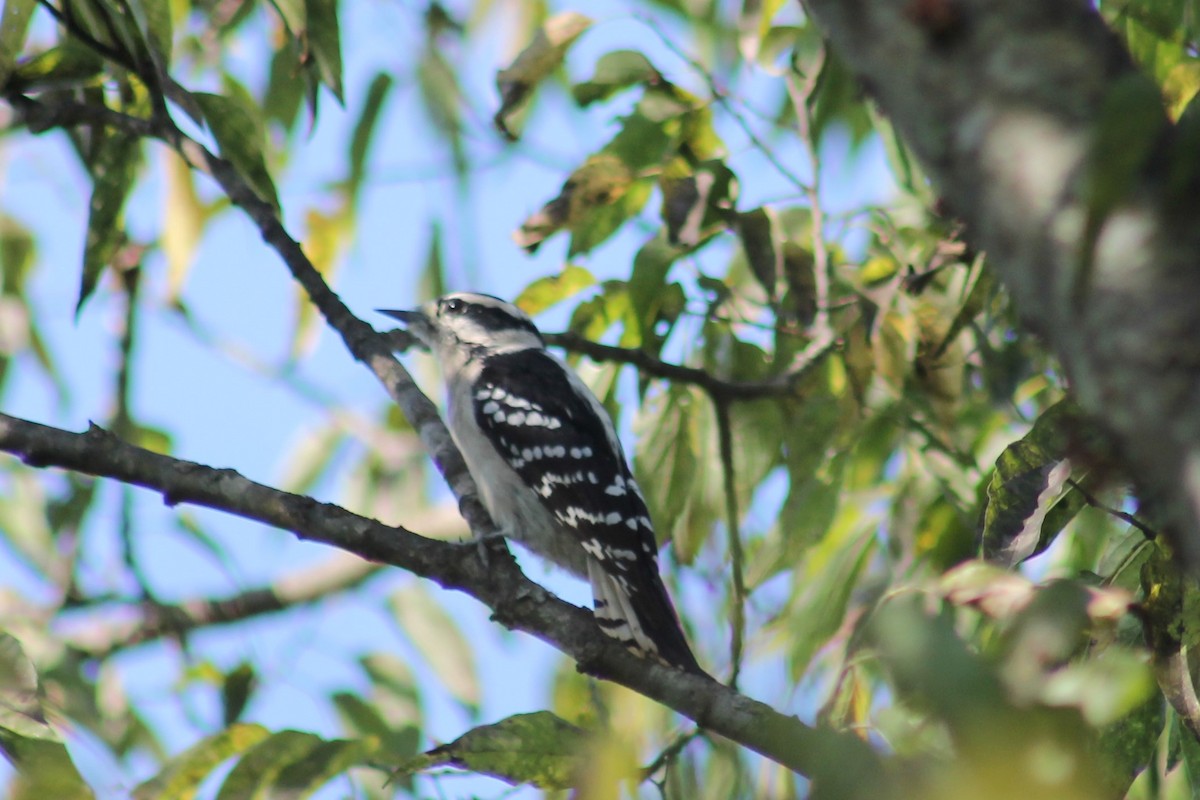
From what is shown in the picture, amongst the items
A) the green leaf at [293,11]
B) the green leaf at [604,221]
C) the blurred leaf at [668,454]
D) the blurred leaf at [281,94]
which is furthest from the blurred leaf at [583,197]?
the blurred leaf at [281,94]

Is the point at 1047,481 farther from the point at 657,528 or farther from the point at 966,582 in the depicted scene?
the point at 657,528

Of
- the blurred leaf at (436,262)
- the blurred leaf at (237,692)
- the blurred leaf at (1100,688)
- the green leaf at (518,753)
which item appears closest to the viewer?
the blurred leaf at (1100,688)

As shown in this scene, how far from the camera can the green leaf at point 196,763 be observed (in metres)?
2.60

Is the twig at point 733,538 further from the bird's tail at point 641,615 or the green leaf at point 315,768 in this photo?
the green leaf at point 315,768

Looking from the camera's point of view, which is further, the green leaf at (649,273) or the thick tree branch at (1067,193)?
the green leaf at (649,273)

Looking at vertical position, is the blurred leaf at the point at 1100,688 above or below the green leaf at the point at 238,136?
below

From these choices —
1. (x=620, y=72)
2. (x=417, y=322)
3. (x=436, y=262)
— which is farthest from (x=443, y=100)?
(x=620, y=72)

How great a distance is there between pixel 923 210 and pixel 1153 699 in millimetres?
2579

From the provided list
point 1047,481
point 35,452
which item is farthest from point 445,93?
point 1047,481

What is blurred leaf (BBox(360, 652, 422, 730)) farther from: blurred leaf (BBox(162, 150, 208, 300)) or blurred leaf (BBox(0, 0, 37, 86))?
blurred leaf (BBox(0, 0, 37, 86))

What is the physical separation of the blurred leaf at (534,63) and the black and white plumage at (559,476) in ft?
1.98

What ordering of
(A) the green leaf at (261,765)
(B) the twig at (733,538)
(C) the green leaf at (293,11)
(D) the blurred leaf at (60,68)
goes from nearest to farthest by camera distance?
(A) the green leaf at (261,765), (C) the green leaf at (293,11), (D) the blurred leaf at (60,68), (B) the twig at (733,538)

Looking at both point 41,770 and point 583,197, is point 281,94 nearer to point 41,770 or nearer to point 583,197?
point 583,197

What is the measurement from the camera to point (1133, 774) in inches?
78.0
